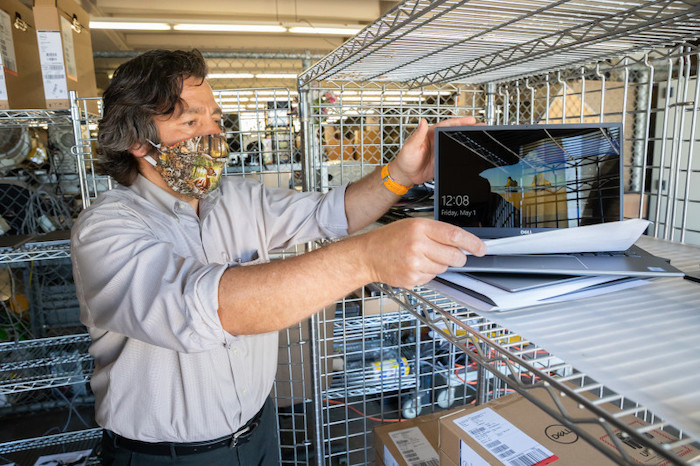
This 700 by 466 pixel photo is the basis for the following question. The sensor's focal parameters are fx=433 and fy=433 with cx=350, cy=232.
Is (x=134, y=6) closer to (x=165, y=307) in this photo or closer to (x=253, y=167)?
(x=253, y=167)

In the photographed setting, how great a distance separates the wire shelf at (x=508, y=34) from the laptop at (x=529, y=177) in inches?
7.5

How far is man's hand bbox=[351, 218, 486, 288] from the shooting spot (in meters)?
0.55

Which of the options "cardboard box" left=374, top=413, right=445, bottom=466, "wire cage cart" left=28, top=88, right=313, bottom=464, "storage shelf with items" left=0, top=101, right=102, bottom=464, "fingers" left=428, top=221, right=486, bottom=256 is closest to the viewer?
"fingers" left=428, top=221, right=486, bottom=256

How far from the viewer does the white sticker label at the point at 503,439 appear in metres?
0.78

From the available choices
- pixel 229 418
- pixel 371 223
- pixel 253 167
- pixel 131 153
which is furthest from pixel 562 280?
pixel 253 167

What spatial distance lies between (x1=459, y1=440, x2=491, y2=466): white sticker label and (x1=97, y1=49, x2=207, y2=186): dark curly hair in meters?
0.96

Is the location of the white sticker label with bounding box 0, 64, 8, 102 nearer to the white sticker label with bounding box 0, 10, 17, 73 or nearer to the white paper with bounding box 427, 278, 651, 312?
the white sticker label with bounding box 0, 10, 17, 73

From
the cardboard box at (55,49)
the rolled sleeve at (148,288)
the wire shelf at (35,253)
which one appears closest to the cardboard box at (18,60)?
the cardboard box at (55,49)

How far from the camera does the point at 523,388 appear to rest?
0.46 metres

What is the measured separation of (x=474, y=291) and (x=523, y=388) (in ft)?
0.53

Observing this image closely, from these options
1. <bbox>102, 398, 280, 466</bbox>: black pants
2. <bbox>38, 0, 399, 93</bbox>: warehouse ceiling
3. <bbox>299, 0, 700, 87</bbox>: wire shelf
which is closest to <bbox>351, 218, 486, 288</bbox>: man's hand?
<bbox>299, 0, 700, 87</bbox>: wire shelf

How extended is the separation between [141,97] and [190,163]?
0.19 m

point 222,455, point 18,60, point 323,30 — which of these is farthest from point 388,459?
point 323,30

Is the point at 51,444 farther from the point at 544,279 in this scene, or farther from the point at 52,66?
the point at 544,279
